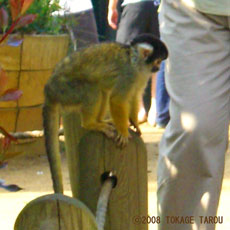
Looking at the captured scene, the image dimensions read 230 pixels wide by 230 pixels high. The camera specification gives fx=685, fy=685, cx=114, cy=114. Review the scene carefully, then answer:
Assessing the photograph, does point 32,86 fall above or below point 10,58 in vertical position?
below

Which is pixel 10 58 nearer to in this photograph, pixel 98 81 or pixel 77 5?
pixel 77 5

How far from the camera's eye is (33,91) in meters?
6.61

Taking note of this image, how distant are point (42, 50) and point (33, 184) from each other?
4.60ft

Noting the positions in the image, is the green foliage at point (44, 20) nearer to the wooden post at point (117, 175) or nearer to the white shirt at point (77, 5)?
the white shirt at point (77, 5)

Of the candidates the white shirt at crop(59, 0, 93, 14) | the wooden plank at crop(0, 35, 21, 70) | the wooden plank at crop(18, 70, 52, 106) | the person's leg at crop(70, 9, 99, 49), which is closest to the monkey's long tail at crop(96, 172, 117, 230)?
the wooden plank at crop(0, 35, 21, 70)

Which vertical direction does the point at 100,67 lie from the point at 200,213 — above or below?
above

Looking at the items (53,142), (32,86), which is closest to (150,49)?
(53,142)

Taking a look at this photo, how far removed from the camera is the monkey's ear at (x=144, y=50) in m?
3.61

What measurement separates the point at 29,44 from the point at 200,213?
3.51 meters

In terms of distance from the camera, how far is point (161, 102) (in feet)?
26.6

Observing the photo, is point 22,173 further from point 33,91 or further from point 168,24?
point 168,24

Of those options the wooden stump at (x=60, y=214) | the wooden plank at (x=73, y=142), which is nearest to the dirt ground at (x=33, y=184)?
the wooden plank at (x=73, y=142)

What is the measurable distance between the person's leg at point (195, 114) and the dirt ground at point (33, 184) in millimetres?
1452

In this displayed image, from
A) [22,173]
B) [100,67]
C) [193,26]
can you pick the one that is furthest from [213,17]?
[22,173]
